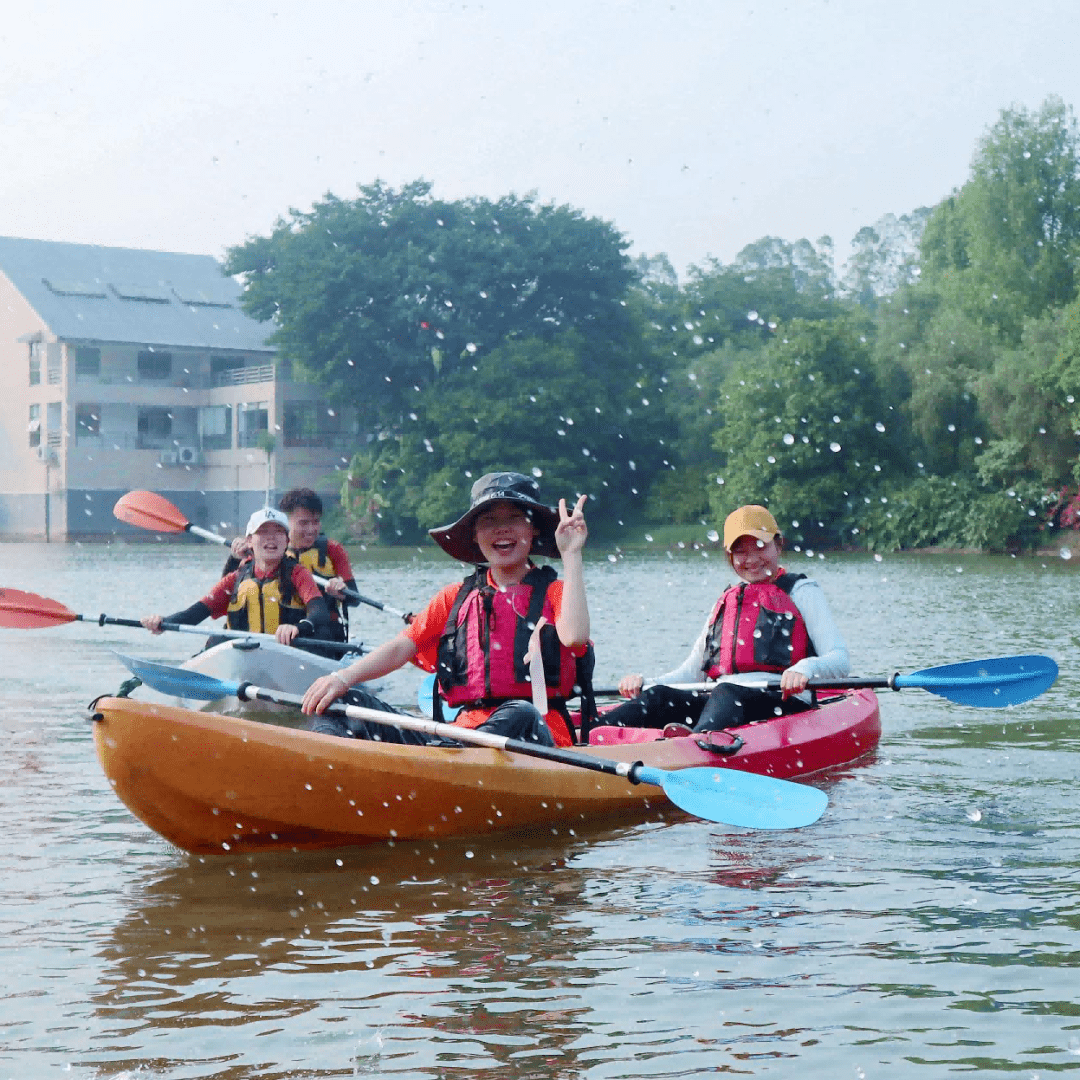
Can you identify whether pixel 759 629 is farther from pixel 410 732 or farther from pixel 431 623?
pixel 431 623

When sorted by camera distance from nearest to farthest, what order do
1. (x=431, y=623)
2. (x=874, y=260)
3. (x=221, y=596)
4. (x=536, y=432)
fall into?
(x=431, y=623)
(x=221, y=596)
(x=536, y=432)
(x=874, y=260)

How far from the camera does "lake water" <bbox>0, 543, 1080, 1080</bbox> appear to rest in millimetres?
3684

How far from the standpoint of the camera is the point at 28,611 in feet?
26.2

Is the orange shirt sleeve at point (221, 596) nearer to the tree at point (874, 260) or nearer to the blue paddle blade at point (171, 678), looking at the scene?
the blue paddle blade at point (171, 678)

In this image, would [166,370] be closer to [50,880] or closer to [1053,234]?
→ [1053,234]

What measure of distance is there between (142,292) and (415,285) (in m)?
8.43

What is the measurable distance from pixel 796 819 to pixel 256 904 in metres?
1.70

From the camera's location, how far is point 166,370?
48.3m

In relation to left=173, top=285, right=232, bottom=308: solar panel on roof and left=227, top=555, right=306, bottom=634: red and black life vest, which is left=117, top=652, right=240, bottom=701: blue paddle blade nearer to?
left=227, top=555, right=306, bottom=634: red and black life vest

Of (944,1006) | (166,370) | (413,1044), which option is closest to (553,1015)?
(413,1044)

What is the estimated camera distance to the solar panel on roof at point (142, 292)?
47844mm

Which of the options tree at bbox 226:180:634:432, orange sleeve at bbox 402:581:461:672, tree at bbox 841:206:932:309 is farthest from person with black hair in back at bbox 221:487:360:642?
tree at bbox 841:206:932:309

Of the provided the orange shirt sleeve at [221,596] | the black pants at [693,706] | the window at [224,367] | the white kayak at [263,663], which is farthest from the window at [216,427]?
the black pants at [693,706]

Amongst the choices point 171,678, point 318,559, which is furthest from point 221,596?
point 171,678
